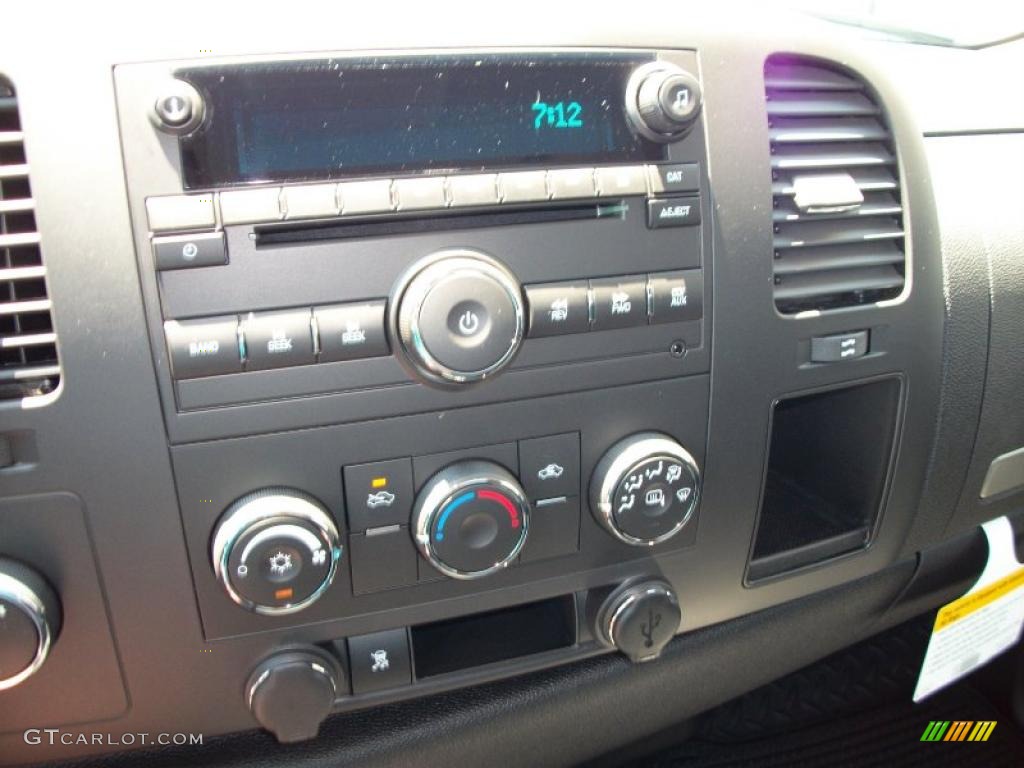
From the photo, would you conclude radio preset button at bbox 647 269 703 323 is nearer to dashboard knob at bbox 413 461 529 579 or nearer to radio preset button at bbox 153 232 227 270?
dashboard knob at bbox 413 461 529 579

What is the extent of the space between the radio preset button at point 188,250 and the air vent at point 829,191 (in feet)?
1.53

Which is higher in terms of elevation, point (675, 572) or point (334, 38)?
point (334, 38)

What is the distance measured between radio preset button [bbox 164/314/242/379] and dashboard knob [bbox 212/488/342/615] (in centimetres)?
11

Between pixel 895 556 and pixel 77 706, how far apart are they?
85 centimetres

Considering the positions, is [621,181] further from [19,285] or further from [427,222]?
[19,285]

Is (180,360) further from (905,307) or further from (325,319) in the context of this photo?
(905,307)

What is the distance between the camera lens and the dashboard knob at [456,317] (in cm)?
59

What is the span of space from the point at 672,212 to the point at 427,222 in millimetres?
200

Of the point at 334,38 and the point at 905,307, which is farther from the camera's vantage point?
the point at 905,307

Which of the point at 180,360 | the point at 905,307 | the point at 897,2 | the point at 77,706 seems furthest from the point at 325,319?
the point at 897,2

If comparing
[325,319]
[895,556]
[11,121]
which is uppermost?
[11,121]

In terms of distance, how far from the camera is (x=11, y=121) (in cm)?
56

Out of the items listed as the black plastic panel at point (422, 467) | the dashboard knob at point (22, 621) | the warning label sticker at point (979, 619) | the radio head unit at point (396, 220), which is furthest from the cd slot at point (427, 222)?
the warning label sticker at point (979, 619)

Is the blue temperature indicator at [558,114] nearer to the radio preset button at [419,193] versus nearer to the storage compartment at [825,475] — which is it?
the radio preset button at [419,193]
